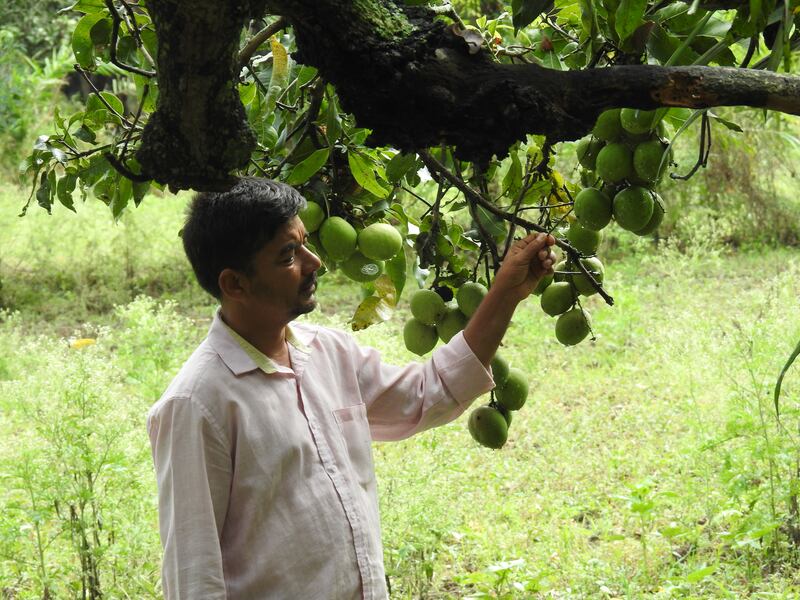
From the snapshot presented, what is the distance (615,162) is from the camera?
1259 millimetres

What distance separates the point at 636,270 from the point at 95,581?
411cm

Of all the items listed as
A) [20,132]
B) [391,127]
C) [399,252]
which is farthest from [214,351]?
[20,132]

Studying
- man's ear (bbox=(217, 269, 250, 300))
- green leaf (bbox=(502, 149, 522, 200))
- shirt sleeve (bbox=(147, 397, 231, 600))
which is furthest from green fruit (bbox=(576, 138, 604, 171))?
shirt sleeve (bbox=(147, 397, 231, 600))

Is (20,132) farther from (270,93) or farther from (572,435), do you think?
(270,93)

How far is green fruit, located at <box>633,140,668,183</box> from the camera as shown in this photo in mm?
1229

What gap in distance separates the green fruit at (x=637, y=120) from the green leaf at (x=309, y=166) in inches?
15.6

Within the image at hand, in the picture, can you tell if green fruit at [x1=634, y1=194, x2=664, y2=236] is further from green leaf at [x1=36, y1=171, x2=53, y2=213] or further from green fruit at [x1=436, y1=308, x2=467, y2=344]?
green leaf at [x1=36, y1=171, x2=53, y2=213]

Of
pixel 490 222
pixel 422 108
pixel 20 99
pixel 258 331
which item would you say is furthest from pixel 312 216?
pixel 20 99

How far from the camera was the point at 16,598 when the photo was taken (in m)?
2.65

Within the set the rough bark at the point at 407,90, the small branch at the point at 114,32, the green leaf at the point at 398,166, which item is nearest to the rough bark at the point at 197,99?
the rough bark at the point at 407,90

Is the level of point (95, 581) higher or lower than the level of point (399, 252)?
lower

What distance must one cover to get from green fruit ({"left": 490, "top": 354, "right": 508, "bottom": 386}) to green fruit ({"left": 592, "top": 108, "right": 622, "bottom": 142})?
0.42 m

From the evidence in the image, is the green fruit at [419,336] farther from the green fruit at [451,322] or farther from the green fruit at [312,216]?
the green fruit at [312,216]

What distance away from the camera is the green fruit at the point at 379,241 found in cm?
139
